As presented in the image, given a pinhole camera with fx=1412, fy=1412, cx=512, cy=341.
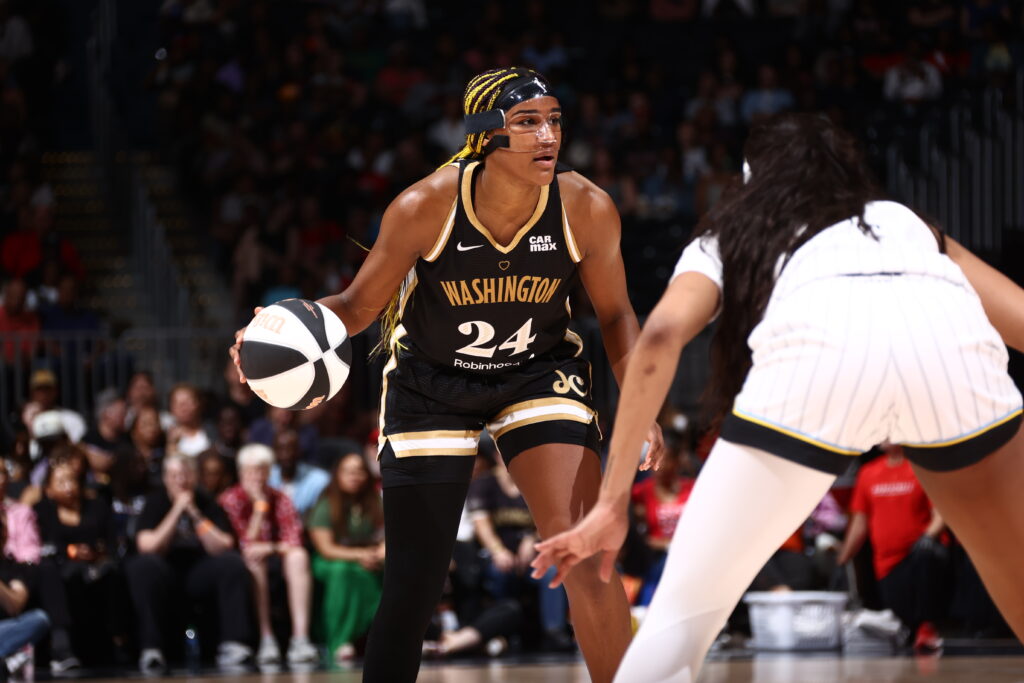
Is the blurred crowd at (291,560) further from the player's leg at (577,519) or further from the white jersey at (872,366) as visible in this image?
the white jersey at (872,366)

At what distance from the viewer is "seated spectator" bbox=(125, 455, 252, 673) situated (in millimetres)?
8555

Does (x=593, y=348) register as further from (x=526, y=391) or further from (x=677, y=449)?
(x=526, y=391)

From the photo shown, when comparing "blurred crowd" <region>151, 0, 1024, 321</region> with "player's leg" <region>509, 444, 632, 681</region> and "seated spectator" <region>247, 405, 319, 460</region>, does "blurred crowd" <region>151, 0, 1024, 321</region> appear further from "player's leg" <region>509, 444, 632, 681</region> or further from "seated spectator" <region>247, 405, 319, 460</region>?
"player's leg" <region>509, 444, 632, 681</region>

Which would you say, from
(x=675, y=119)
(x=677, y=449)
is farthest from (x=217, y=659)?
(x=675, y=119)

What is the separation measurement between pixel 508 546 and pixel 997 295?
6016mm

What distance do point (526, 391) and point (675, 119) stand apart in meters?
10.2

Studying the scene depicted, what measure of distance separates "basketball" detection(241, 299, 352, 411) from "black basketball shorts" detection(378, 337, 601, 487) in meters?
0.24

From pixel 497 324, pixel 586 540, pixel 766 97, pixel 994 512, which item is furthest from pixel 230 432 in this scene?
pixel 994 512

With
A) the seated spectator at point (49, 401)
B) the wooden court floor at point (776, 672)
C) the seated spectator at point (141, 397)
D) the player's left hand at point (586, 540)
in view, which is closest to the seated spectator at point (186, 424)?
the seated spectator at point (141, 397)

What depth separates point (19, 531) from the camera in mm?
8430

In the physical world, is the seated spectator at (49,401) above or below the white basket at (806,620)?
above

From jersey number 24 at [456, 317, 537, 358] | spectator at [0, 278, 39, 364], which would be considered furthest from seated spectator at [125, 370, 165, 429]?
jersey number 24 at [456, 317, 537, 358]

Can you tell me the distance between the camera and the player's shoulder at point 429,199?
4.08 m

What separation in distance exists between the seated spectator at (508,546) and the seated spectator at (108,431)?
247 cm
